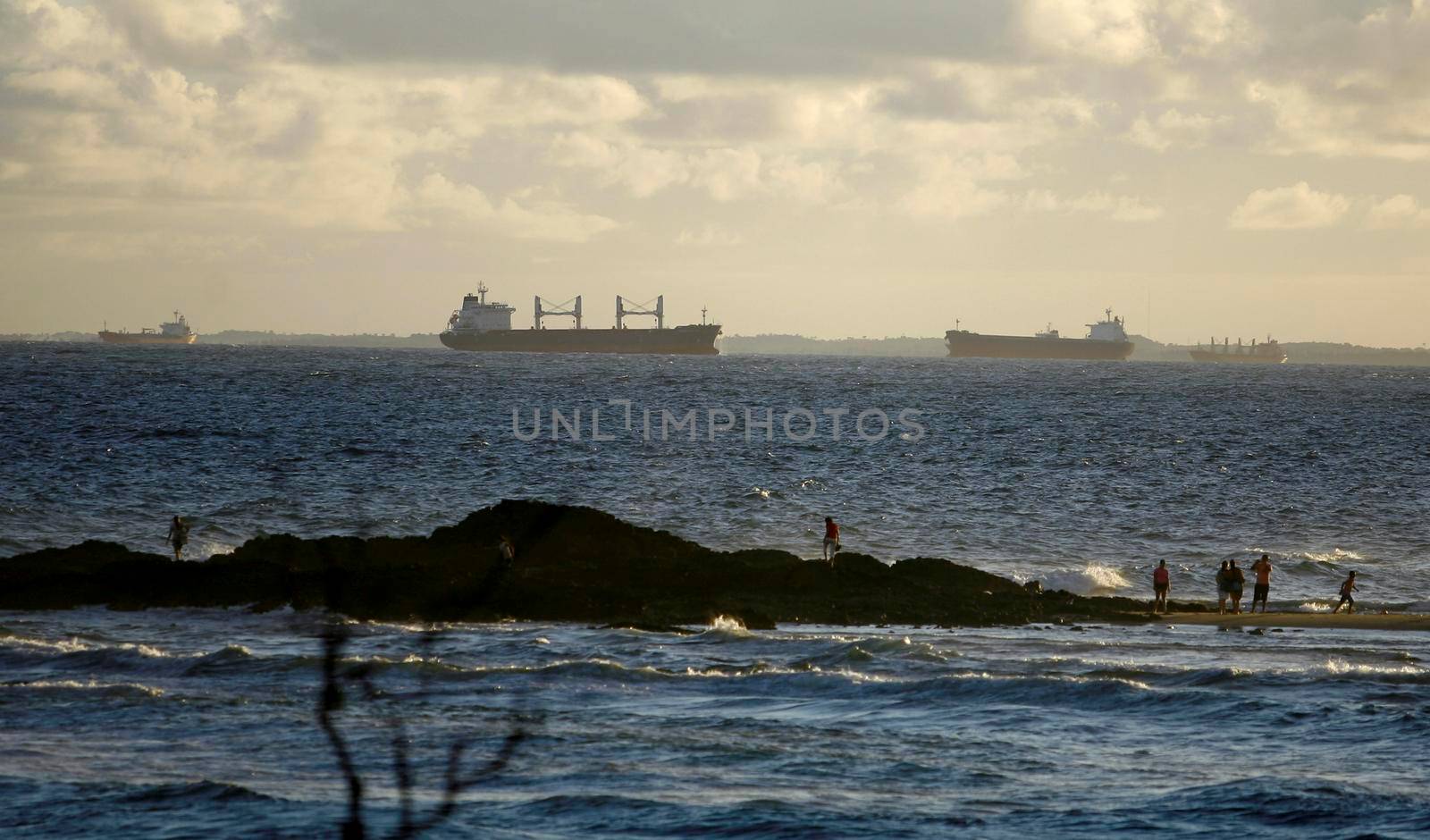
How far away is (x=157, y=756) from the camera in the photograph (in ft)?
54.2

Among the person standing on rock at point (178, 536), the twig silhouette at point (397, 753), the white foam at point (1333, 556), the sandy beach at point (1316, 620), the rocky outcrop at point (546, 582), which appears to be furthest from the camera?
the white foam at point (1333, 556)

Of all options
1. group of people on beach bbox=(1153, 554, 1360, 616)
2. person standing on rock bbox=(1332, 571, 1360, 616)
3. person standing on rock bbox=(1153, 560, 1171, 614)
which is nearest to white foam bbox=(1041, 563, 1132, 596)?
group of people on beach bbox=(1153, 554, 1360, 616)

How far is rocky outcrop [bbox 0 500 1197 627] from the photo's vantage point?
88.5 feet

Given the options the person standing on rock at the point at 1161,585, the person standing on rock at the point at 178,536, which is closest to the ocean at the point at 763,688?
the person standing on rock at the point at 1161,585

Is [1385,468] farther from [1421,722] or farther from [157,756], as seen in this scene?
[157,756]

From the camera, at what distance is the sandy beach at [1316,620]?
27703mm

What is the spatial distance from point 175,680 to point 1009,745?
11.7 m

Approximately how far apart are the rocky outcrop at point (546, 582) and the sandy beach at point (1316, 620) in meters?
1.14

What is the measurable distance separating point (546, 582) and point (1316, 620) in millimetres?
15120

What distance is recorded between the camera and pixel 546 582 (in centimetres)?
2845

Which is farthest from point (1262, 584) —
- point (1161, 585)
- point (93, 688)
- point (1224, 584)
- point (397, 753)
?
point (93, 688)

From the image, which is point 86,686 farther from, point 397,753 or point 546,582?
point 546,582

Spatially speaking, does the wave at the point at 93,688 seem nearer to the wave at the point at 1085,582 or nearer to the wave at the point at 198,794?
the wave at the point at 198,794

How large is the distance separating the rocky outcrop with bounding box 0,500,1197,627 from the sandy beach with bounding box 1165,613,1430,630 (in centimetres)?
114
